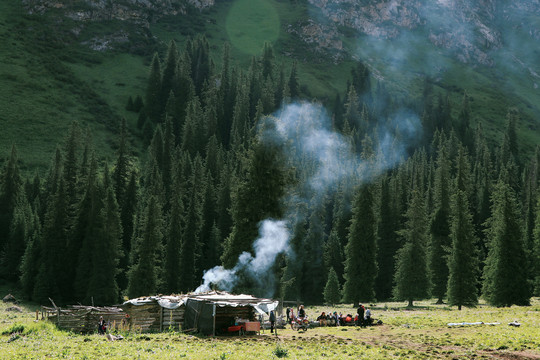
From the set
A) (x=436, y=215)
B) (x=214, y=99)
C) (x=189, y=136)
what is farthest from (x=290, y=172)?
(x=214, y=99)

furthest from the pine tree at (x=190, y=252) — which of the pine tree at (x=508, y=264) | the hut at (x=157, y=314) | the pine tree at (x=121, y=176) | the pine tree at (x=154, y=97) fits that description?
the pine tree at (x=154, y=97)

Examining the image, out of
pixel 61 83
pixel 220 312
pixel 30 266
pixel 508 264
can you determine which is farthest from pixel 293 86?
pixel 220 312

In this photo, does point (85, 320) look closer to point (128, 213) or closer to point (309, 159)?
point (128, 213)

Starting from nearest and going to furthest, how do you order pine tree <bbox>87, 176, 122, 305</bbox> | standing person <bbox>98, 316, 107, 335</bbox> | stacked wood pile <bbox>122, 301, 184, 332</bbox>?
standing person <bbox>98, 316, 107, 335</bbox> → stacked wood pile <bbox>122, 301, 184, 332</bbox> → pine tree <bbox>87, 176, 122, 305</bbox>

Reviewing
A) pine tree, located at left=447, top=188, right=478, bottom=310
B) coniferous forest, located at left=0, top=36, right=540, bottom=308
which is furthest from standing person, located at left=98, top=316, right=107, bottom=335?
pine tree, located at left=447, top=188, right=478, bottom=310

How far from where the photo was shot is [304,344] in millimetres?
31000

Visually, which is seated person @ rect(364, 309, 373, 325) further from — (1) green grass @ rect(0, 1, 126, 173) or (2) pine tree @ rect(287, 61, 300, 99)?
(2) pine tree @ rect(287, 61, 300, 99)

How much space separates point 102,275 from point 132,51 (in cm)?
12624

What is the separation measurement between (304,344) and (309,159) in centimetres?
9198

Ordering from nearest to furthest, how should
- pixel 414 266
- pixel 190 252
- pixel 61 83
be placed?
pixel 414 266 → pixel 190 252 → pixel 61 83

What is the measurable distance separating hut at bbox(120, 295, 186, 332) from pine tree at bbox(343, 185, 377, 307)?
113ft

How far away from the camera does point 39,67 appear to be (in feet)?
502

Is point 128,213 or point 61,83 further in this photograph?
point 61,83

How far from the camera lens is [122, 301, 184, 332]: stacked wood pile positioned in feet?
122
